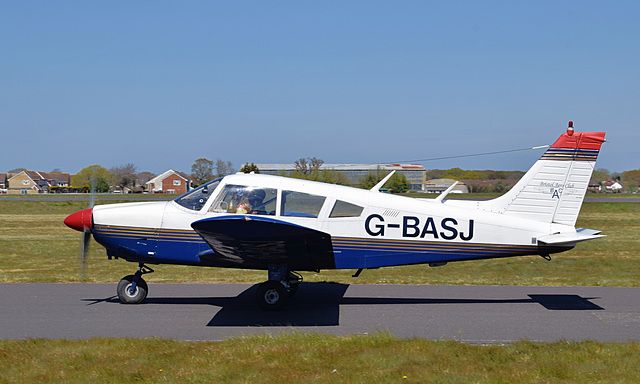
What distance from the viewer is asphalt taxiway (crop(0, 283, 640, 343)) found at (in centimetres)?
773

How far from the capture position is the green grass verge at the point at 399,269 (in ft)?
40.1

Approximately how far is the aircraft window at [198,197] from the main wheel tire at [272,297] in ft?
5.47

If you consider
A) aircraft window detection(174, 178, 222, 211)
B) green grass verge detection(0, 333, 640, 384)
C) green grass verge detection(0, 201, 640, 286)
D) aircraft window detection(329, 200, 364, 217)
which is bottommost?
green grass verge detection(0, 201, 640, 286)

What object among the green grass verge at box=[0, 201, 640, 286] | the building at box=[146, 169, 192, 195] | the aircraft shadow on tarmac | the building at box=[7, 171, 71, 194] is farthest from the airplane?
the building at box=[7, 171, 71, 194]

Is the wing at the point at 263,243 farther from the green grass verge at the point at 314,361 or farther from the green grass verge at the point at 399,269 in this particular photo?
the green grass verge at the point at 399,269

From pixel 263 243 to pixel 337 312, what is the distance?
176 centimetres

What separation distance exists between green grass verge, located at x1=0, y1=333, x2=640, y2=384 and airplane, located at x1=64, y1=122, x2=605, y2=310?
2.29 m

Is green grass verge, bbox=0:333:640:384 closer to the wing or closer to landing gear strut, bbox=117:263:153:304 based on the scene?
the wing

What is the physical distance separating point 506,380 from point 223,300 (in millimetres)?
5732

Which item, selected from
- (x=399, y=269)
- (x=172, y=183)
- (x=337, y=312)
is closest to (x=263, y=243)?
(x=337, y=312)

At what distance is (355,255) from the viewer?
30.2ft

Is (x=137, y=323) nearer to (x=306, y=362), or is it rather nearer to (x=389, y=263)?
(x=306, y=362)

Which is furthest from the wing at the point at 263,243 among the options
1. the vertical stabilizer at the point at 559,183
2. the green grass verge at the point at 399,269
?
the vertical stabilizer at the point at 559,183

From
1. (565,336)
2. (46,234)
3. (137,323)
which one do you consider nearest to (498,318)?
(565,336)
